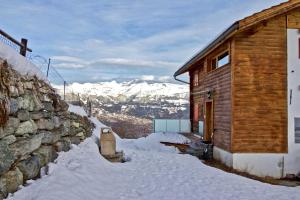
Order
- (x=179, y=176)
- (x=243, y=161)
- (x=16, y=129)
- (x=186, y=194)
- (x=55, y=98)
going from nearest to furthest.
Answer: (x=16, y=129), (x=186, y=194), (x=55, y=98), (x=179, y=176), (x=243, y=161)

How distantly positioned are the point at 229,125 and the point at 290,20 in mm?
4488

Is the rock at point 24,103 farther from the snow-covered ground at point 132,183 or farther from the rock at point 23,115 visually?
the snow-covered ground at point 132,183

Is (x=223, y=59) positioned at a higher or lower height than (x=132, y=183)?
higher

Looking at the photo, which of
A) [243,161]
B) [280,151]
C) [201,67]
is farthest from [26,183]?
[201,67]

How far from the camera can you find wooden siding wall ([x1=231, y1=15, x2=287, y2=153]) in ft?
42.0

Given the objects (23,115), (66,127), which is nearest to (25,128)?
(23,115)

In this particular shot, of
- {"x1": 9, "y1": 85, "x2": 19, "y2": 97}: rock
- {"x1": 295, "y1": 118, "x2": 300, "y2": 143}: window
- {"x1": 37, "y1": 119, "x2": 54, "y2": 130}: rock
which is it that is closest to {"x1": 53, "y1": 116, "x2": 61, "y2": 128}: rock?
{"x1": 37, "y1": 119, "x2": 54, "y2": 130}: rock

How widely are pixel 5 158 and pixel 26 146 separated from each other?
0.97 metres

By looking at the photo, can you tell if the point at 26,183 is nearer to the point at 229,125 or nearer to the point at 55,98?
the point at 55,98

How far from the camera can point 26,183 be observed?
6305 millimetres

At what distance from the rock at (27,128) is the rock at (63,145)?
1.76 metres

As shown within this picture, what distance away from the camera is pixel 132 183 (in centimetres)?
888

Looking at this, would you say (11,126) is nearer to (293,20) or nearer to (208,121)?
(293,20)

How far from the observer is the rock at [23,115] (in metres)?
6.15
